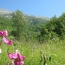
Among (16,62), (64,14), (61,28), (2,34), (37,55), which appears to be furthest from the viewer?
(64,14)

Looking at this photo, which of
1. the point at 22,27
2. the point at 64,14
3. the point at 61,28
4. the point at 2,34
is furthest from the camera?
the point at 22,27

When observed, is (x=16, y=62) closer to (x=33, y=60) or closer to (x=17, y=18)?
(x=33, y=60)

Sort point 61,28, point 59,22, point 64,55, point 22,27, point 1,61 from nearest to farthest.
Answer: point 1,61, point 64,55, point 61,28, point 59,22, point 22,27

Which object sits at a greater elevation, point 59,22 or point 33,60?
point 59,22

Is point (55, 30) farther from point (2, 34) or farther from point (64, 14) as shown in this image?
point (2, 34)

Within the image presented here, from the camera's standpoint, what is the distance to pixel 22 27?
2808 inches

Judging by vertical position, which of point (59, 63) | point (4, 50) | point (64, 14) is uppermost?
point (64, 14)

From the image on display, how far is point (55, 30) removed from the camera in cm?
3422

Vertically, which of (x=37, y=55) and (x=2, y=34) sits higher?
(x=2, y=34)

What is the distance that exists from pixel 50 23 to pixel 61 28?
4.18m

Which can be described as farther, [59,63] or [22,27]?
[22,27]

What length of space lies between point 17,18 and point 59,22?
3862 centimetres

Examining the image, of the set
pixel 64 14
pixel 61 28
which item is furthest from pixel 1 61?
pixel 64 14

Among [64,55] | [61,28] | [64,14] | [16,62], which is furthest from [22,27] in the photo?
[16,62]
